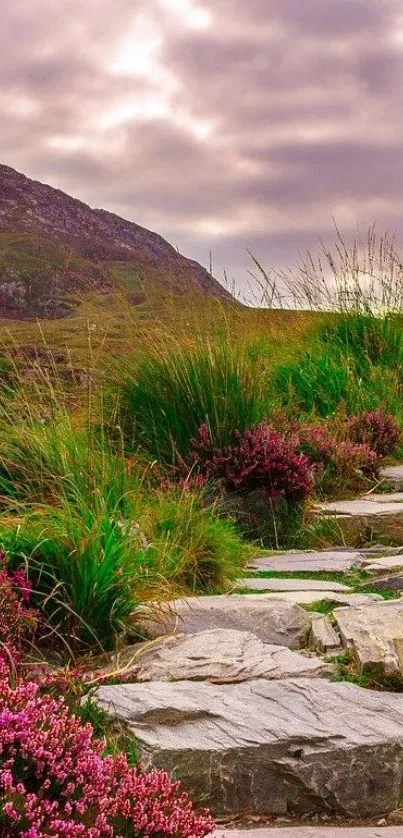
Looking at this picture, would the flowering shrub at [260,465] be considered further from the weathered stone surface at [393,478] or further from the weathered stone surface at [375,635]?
the weathered stone surface at [375,635]

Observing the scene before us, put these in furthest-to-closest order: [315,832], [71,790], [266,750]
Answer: [266,750] → [315,832] → [71,790]

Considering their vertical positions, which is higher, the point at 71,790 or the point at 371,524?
the point at 71,790

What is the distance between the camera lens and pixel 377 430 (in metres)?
10.3

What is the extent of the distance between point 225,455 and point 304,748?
15.1 feet

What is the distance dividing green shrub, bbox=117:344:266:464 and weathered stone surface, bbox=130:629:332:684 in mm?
3787

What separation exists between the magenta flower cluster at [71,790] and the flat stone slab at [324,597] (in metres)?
2.86

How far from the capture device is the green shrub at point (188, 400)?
873cm

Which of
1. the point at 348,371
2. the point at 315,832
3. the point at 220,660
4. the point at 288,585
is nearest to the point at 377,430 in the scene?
the point at 348,371

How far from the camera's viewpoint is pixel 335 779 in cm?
390

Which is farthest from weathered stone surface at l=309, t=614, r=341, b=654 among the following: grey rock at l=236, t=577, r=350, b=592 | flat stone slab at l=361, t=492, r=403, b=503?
flat stone slab at l=361, t=492, r=403, b=503

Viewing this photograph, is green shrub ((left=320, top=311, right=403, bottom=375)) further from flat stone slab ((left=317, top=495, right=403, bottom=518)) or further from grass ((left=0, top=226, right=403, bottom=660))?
flat stone slab ((left=317, top=495, right=403, bottom=518))

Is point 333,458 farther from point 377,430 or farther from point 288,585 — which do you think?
point 288,585

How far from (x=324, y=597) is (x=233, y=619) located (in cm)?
91

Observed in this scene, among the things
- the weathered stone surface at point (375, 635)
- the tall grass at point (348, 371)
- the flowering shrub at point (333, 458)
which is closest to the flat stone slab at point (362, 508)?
the flowering shrub at point (333, 458)
